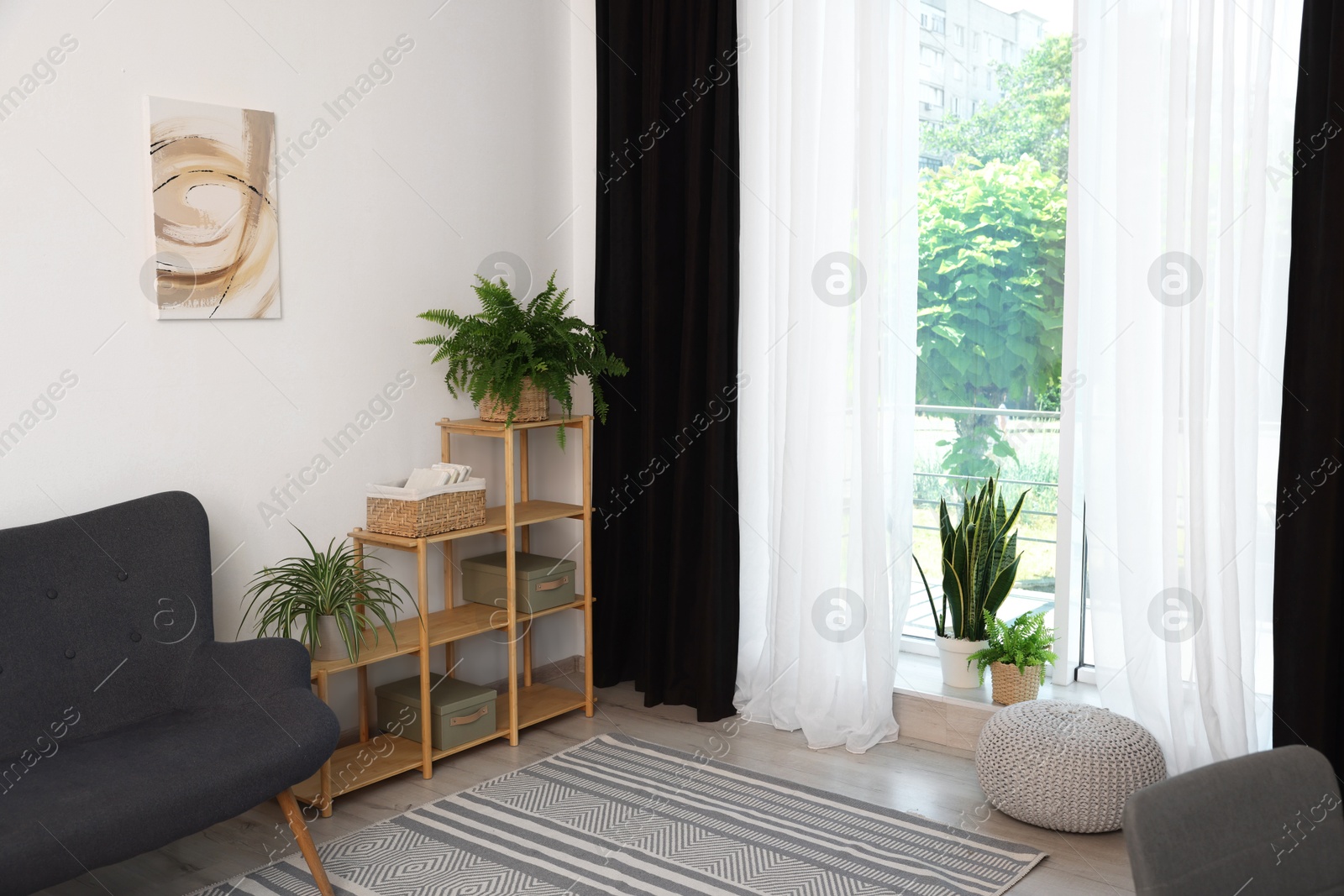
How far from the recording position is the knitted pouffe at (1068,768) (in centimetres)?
280

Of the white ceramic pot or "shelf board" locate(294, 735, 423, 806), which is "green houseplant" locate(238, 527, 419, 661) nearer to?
the white ceramic pot

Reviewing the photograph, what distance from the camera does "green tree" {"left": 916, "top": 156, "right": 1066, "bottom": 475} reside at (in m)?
3.50

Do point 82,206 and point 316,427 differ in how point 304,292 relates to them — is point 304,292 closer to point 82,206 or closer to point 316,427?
point 316,427

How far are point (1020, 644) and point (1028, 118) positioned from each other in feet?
5.65

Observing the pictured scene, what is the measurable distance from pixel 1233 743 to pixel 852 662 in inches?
45.3

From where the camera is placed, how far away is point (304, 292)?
3322 mm

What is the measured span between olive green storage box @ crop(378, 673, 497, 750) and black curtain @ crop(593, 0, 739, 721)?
0.70m

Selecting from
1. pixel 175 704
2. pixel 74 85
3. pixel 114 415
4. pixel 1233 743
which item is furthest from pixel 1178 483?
pixel 74 85

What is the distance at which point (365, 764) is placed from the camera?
325 cm

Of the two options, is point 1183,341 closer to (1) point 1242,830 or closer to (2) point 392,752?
(1) point 1242,830

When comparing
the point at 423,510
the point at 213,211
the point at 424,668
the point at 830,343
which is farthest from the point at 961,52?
the point at 424,668

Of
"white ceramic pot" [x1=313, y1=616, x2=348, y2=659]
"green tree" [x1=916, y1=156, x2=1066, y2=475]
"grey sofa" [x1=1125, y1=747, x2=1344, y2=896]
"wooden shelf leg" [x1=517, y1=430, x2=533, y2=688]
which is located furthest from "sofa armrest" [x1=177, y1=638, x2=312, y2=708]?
"green tree" [x1=916, y1=156, x2=1066, y2=475]

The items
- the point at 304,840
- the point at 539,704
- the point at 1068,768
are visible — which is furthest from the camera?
the point at 539,704

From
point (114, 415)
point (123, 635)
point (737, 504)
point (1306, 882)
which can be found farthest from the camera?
point (737, 504)
